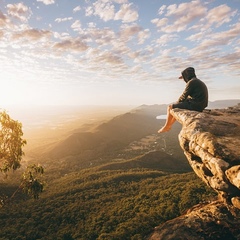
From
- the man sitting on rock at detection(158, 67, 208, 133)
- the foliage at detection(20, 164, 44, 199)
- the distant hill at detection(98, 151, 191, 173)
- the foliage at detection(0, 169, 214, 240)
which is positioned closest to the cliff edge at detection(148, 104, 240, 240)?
the man sitting on rock at detection(158, 67, 208, 133)

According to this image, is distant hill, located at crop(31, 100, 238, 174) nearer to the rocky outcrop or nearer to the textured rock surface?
the rocky outcrop

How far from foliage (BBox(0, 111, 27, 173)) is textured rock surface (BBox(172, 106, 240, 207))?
14.9m

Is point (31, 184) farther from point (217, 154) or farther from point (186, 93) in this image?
point (217, 154)

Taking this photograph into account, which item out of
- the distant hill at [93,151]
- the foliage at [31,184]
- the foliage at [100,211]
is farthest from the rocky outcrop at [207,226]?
the distant hill at [93,151]

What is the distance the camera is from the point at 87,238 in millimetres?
41250

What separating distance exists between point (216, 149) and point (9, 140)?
17.5m

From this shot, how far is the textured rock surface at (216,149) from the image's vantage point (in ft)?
27.4

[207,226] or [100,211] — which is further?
[100,211]

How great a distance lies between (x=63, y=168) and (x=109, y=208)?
7322cm

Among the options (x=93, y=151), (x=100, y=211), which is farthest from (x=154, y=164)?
(x=100, y=211)

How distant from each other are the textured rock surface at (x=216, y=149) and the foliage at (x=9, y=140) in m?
14.9

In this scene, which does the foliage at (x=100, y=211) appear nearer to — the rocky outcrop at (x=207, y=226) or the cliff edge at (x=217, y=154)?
the rocky outcrop at (x=207, y=226)

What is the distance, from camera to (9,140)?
781 inches

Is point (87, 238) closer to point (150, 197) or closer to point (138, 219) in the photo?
point (138, 219)
